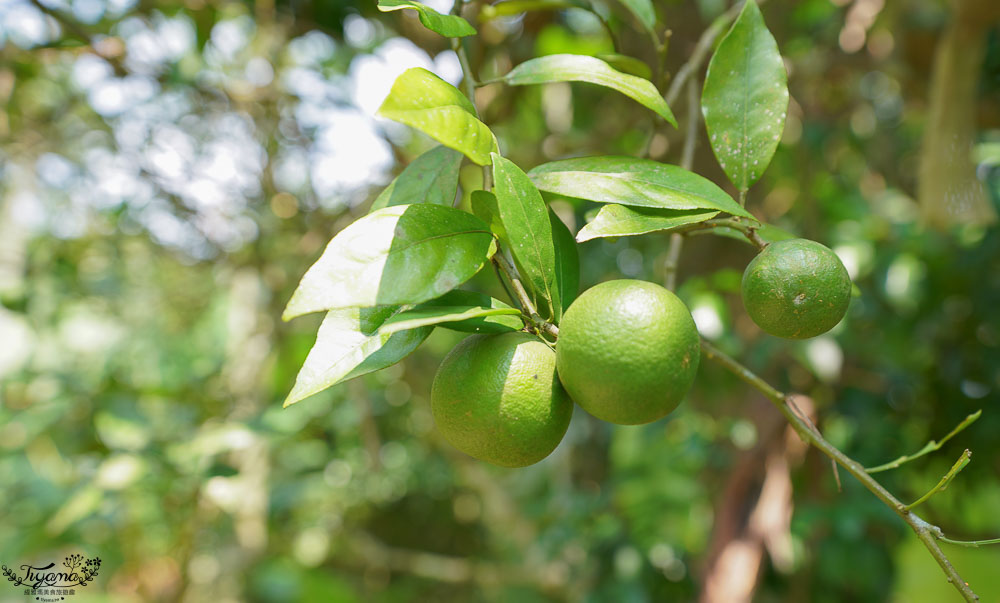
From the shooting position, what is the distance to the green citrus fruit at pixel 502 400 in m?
0.44

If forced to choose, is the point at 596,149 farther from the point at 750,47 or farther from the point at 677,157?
the point at 750,47

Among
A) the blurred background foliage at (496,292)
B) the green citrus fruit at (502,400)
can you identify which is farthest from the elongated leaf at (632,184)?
the blurred background foliage at (496,292)

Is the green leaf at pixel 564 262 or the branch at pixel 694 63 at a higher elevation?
the branch at pixel 694 63

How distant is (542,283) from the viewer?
0.46 meters

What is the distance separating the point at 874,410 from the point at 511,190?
1319mm

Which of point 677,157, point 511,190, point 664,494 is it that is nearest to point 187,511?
point 664,494

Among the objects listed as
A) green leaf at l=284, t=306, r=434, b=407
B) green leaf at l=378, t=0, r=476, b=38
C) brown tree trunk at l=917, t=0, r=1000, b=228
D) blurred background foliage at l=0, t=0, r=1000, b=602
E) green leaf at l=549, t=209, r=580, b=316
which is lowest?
blurred background foliage at l=0, t=0, r=1000, b=602

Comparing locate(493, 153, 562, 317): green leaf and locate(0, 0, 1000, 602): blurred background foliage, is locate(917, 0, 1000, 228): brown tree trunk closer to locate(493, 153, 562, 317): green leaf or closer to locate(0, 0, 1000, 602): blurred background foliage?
locate(0, 0, 1000, 602): blurred background foliage

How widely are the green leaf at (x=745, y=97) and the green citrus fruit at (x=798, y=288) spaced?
0.08 meters

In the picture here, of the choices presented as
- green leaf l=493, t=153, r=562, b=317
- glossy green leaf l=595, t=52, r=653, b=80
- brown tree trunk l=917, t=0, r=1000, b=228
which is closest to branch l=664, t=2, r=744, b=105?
glossy green leaf l=595, t=52, r=653, b=80

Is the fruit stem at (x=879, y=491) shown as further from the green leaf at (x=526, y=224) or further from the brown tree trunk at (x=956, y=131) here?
the brown tree trunk at (x=956, y=131)

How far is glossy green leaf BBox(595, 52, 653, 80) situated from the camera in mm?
603

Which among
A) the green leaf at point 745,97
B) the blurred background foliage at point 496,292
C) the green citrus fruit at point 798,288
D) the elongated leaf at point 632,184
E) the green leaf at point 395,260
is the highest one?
the green leaf at point 745,97

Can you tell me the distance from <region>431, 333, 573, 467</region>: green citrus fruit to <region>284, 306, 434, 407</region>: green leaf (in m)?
0.04
